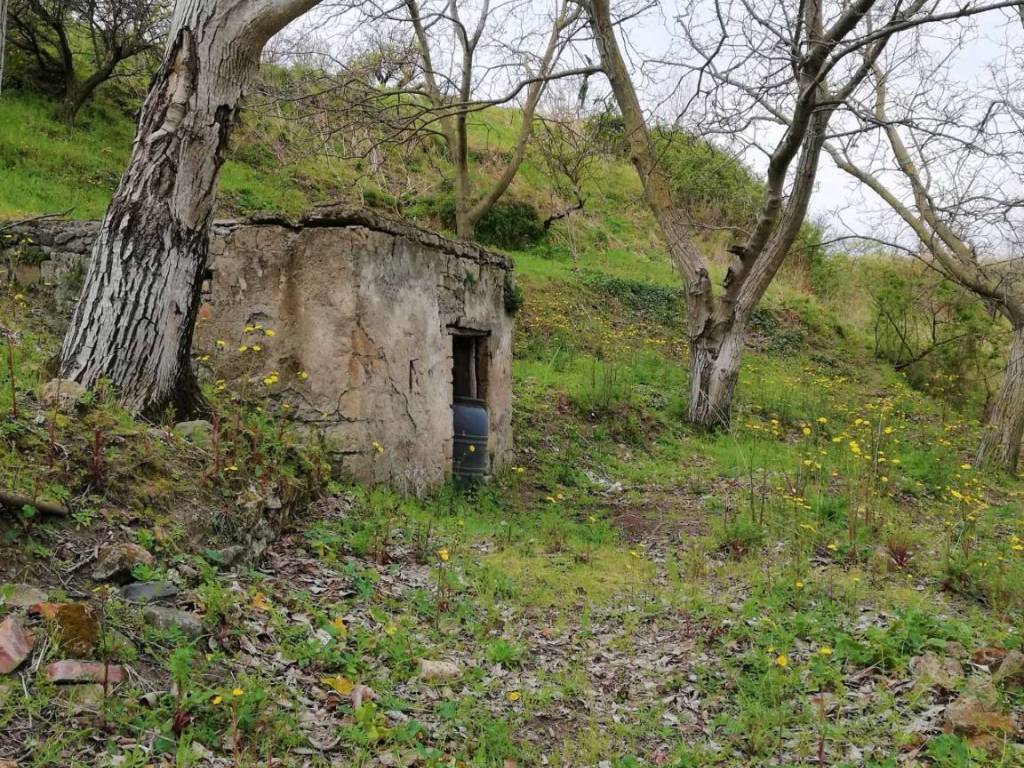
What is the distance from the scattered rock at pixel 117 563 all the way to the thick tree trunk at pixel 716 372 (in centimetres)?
855

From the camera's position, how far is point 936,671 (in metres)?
3.64

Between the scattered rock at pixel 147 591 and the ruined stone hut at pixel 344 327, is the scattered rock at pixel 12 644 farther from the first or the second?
the ruined stone hut at pixel 344 327

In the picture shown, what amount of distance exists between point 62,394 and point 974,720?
4.92 m

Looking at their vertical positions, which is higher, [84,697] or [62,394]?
[62,394]

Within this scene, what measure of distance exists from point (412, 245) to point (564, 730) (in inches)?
180

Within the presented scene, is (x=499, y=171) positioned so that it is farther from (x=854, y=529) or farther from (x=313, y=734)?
(x=313, y=734)

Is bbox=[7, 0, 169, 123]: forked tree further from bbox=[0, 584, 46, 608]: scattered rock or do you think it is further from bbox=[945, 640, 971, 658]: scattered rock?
bbox=[945, 640, 971, 658]: scattered rock

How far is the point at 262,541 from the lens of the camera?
4562 mm

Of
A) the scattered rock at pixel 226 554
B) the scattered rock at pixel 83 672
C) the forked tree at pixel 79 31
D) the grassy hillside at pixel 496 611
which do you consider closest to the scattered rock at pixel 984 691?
the grassy hillside at pixel 496 611

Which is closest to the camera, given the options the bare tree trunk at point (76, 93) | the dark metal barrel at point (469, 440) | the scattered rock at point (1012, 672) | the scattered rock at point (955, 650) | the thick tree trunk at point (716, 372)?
the scattered rock at point (1012, 672)

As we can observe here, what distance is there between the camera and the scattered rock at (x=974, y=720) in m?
3.12

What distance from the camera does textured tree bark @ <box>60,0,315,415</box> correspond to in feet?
15.5

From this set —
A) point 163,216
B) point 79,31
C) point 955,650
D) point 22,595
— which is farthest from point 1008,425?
point 79,31

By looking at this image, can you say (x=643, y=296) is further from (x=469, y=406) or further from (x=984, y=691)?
(x=984, y=691)
